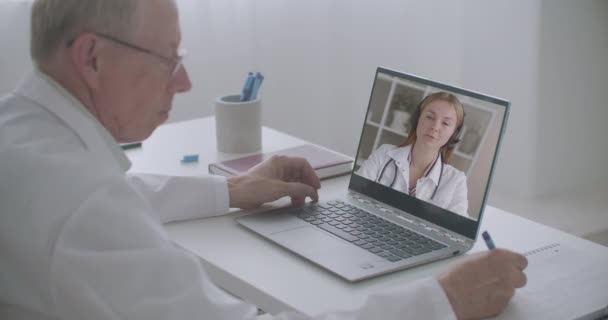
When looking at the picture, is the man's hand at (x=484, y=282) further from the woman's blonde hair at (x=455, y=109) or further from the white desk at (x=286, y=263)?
the woman's blonde hair at (x=455, y=109)

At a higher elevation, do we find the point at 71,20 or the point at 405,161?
the point at 71,20

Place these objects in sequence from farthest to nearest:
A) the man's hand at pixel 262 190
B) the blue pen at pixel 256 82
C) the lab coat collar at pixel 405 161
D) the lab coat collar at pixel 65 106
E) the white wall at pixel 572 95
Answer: the white wall at pixel 572 95, the blue pen at pixel 256 82, the man's hand at pixel 262 190, the lab coat collar at pixel 405 161, the lab coat collar at pixel 65 106

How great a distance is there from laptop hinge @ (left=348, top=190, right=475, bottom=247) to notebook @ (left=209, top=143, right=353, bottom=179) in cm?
12

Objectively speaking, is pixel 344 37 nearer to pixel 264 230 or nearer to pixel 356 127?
pixel 356 127

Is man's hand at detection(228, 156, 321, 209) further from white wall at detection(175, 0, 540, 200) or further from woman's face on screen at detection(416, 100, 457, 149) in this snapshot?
white wall at detection(175, 0, 540, 200)

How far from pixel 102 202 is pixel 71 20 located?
0.26 metres

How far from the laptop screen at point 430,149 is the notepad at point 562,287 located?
0.42ft

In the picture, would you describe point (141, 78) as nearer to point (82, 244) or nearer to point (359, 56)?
point (82, 244)

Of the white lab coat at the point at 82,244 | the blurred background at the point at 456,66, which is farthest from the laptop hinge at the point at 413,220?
the blurred background at the point at 456,66

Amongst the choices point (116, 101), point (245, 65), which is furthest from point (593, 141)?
point (116, 101)

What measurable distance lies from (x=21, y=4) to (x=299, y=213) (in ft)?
3.69

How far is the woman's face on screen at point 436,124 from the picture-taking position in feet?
4.29

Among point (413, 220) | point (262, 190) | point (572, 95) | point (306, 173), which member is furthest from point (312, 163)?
point (572, 95)

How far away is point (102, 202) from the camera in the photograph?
955 millimetres
